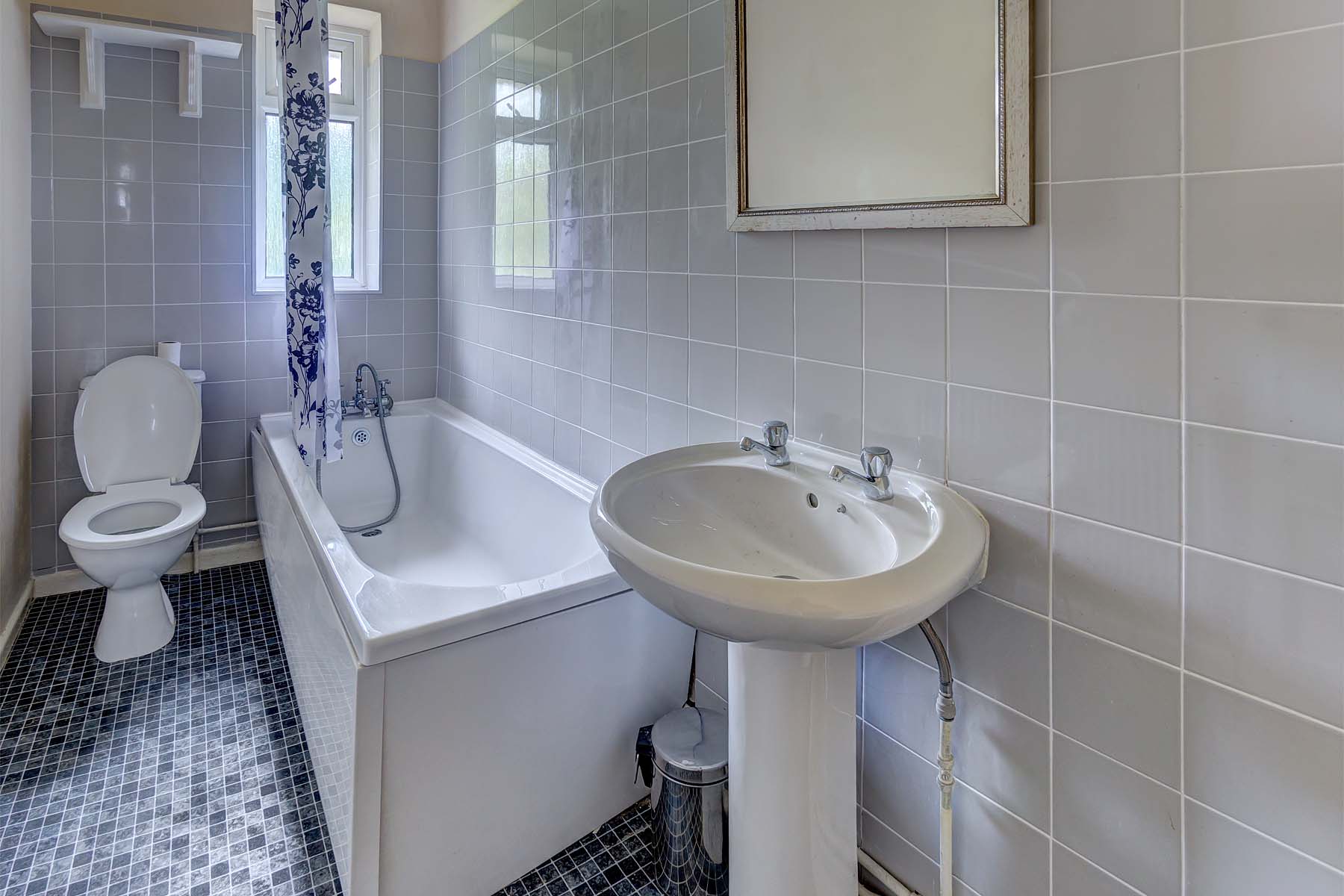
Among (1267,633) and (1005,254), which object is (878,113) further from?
(1267,633)

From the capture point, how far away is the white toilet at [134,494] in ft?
7.91

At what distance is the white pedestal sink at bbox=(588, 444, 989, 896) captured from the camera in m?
0.99

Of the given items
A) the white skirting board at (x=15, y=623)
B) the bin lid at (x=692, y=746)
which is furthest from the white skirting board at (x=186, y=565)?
the bin lid at (x=692, y=746)

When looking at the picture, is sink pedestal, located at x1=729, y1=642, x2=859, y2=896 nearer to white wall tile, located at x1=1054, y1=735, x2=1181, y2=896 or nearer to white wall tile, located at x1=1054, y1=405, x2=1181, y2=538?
white wall tile, located at x1=1054, y1=735, x2=1181, y2=896

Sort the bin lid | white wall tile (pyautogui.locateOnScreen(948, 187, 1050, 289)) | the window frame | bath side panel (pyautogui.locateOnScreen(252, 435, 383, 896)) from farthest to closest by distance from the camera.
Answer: the window frame → the bin lid → bath side panel (pyautogui.locateOnScreen(252, 435, 383, 896)) → white wall tile (pyautogui.locateOnScreen(948, 187, 1050, 289))

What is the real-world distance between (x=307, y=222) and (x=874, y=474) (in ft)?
6.58

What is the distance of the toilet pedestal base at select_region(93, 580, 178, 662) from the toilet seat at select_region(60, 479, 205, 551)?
0.21m

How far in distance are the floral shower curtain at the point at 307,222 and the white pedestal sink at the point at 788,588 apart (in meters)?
1.51

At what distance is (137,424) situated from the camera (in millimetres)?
2781

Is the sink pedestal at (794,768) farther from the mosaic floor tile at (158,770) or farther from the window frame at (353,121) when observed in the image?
the window frame at (353,121)

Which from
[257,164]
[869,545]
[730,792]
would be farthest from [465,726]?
[257,164]

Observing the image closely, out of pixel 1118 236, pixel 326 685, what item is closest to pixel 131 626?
pixel 326 685

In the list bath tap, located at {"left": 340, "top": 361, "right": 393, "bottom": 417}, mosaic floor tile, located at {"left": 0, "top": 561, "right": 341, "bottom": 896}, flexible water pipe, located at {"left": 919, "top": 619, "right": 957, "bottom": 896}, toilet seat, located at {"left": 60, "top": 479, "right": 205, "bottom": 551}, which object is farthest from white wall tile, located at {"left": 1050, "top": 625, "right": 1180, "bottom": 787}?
bath tap, located at {"left": 340, "top": 361, "right": 393, "bottom": 417}

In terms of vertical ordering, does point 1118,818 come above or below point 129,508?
below
